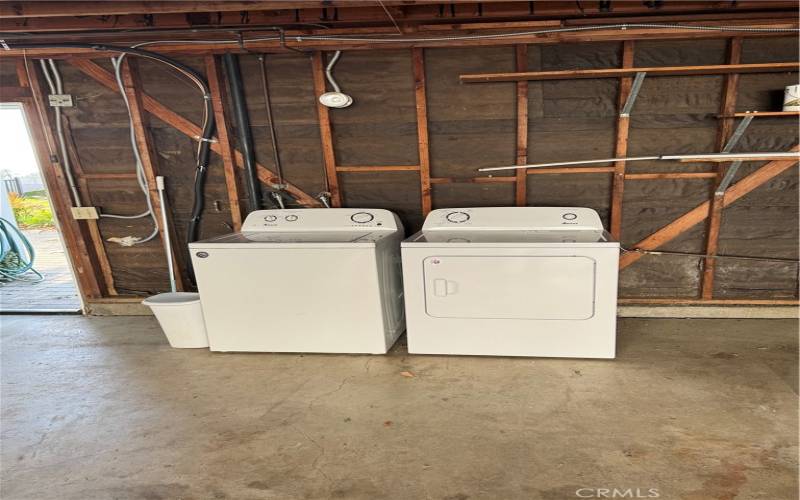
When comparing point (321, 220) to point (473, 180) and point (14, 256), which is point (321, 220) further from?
point (14, 256)

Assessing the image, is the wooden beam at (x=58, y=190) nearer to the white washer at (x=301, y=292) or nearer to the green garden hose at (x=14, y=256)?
the white washer at (x=301, y=292)

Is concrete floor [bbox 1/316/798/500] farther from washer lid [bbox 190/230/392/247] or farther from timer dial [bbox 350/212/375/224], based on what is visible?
timer dial [bbox 350/212/375/224]

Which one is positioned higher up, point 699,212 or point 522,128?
point 522,128

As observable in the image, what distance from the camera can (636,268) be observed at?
293cm

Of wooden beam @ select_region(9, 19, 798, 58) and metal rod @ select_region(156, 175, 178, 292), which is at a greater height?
wooden beam @ select_region(9, 19, 798, 58)

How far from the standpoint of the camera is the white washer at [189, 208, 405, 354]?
246 centimetres

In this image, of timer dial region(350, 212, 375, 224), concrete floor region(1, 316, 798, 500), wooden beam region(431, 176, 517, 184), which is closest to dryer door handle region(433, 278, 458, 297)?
concrete floor region(1, 316, 798, 500)

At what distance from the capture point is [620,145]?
268 cm

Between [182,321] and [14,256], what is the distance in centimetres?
382

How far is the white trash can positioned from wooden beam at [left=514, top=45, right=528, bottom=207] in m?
2.29

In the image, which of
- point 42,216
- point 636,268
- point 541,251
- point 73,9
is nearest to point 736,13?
point 636,268

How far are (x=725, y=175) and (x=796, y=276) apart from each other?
0.90 meters

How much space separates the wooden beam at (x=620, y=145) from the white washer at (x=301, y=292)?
1503mm

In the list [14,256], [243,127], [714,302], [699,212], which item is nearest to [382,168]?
[243,127]
